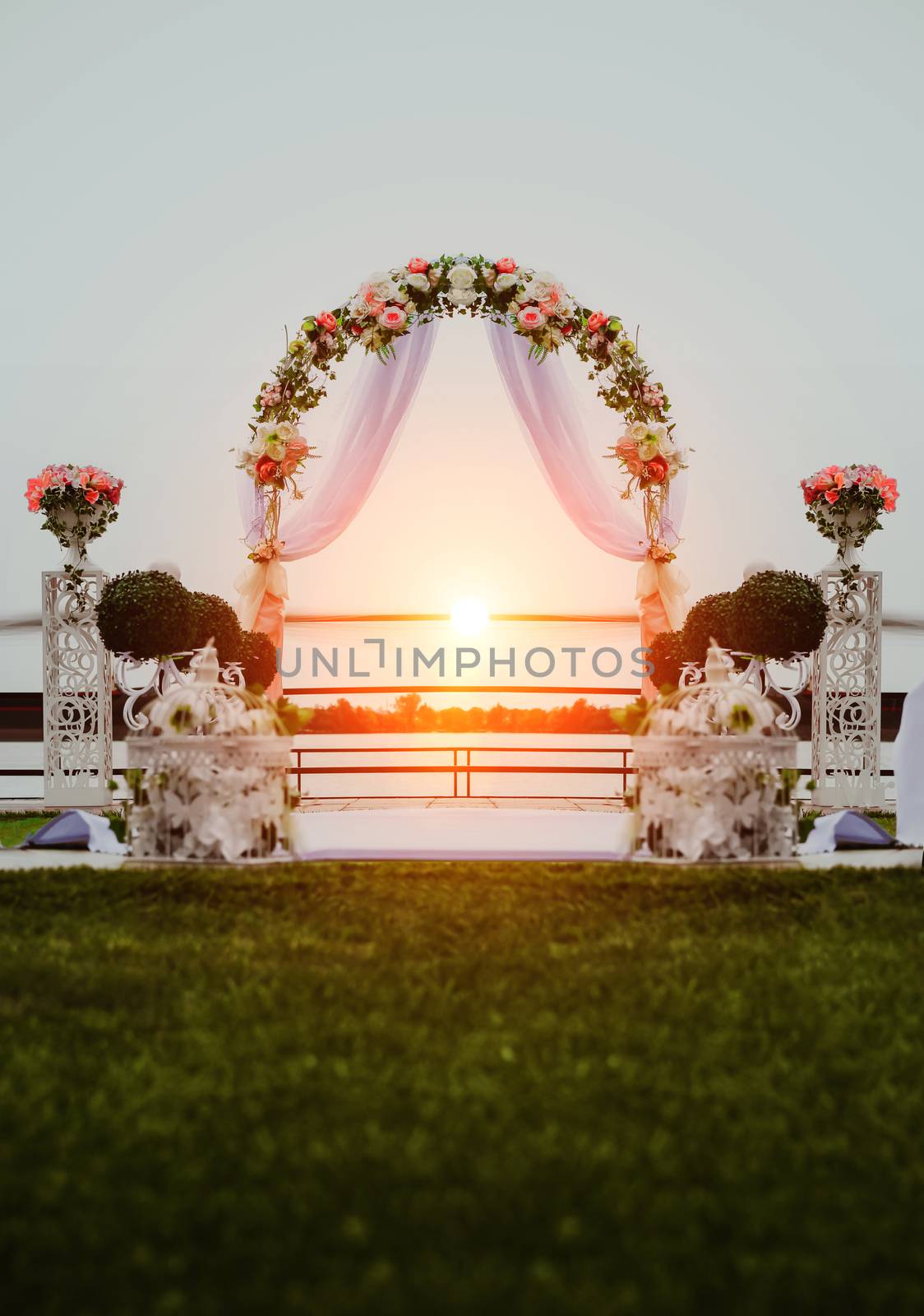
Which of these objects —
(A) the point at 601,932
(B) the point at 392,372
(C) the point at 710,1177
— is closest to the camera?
(C) the point at 710,1177

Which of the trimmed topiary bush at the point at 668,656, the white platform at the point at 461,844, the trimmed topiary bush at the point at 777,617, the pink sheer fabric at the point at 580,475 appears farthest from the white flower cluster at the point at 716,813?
the pink sheer fabric at the point at 580,475

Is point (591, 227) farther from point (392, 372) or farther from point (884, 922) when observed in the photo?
point (884, 922)

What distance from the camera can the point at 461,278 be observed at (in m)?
5.63

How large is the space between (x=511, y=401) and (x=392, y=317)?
0.73 meters

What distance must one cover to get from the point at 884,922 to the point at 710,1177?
1.51 m

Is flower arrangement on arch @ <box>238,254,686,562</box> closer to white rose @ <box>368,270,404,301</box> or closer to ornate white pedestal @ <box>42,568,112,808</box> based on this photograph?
white rose @ <box>368,270,404,301</box>

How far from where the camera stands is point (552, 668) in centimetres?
643

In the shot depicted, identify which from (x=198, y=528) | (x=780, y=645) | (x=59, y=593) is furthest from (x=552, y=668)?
(x=59, y=593)

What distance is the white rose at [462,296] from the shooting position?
564cm

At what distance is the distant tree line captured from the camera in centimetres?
634

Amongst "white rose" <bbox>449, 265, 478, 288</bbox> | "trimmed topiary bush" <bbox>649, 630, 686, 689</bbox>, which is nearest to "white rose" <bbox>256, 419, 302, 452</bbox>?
"white rose" <bbox>449, 265, 478, 288</bbox>

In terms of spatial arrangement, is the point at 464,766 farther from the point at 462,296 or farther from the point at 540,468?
the point at 462,296

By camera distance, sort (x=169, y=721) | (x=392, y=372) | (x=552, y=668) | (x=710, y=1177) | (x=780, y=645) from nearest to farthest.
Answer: (x=710, y=1177) → (x=169, y=721) → (x=780, y=645) → (x=392, y=372) → (x=552, y=668)

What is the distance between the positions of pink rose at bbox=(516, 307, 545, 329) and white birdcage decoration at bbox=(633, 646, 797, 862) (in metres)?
2.83
